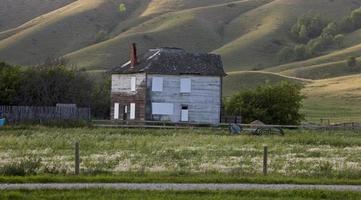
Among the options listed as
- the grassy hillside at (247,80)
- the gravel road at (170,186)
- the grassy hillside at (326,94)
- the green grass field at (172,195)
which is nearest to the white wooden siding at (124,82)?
the grassy hillside at (326,94)

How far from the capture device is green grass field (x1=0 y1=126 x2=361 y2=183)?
22.3 metres

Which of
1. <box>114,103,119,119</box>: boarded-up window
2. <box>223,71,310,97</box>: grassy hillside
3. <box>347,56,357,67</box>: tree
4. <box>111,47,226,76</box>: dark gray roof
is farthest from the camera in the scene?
<box>347,56,357,67</box>: tree

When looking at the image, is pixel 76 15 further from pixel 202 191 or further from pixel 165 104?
pixel 202 191

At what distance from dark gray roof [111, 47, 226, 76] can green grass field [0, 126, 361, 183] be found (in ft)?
49.0

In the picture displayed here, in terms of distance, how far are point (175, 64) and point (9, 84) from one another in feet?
46.8

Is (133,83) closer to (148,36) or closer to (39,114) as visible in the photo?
(39,114)

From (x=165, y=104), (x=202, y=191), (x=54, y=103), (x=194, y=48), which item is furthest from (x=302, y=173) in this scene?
(x=194, y=48)

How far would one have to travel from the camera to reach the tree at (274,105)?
62.6 m

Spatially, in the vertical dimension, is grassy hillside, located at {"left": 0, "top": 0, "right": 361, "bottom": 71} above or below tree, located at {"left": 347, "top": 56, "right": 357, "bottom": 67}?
above

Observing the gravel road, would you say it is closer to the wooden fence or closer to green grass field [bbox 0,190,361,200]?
green grass field [bbox 0,190,361,200]

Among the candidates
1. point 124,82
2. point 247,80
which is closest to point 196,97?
point 124,82

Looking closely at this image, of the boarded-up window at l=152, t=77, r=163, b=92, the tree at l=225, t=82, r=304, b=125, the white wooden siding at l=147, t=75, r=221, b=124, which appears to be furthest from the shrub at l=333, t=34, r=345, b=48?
the boarded-up window at l=152, t=77, r=163, b=92

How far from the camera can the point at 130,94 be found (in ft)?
211

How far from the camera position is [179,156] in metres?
29.4
